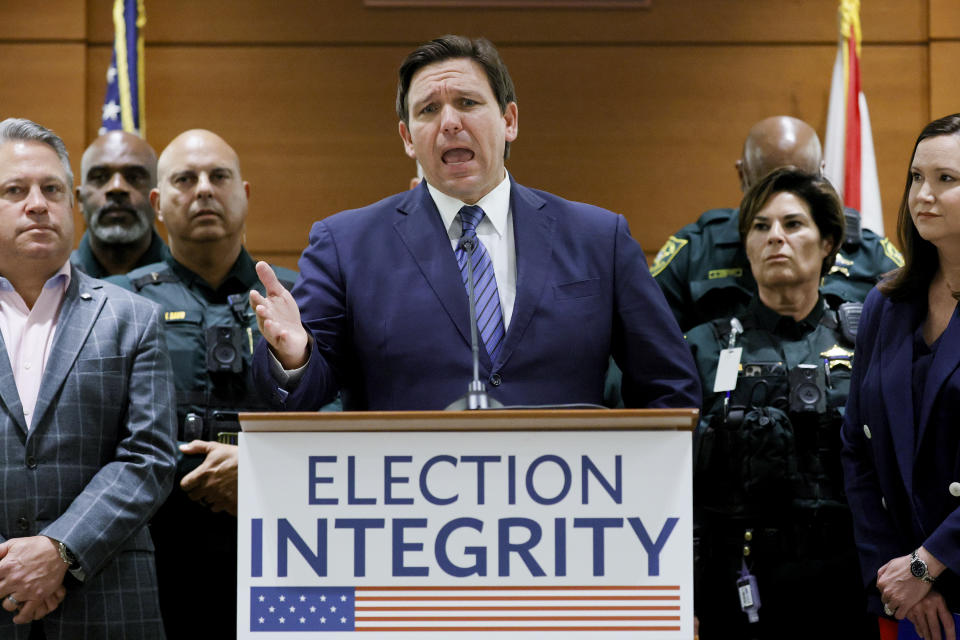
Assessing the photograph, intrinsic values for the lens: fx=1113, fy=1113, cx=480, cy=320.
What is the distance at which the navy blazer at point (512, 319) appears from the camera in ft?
6.97

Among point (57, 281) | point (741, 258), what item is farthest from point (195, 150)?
point (741, 258)

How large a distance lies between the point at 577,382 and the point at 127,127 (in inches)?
116

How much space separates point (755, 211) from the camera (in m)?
3.31

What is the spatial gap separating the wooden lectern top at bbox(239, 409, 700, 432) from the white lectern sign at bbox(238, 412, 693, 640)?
1 cm

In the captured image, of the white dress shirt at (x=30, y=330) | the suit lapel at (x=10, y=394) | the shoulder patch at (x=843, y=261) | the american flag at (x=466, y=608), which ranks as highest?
the shoulder patch at (x=843, y=261)

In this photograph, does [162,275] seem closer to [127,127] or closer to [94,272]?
[94,272]

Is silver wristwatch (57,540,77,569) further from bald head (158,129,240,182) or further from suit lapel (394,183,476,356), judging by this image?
bald head (158,129,240,182)

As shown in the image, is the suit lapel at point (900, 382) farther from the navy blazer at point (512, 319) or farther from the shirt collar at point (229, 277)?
the shirt collar at point (229, 277)

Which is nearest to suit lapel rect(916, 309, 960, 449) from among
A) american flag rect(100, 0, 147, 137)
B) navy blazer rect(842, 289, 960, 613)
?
navy blazer rect(842, 289, 960, 613)

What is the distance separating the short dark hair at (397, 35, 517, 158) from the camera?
7.41 feet

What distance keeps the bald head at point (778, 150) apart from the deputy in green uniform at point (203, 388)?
167cm

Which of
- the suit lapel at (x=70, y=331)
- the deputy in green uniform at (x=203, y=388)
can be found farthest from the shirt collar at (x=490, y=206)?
the deputy in green uniform at (x=203, y=388)

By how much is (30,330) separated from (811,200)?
2.19m

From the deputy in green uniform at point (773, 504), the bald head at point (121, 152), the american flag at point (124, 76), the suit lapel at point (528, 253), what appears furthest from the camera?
the american flag at point (124, 76)
